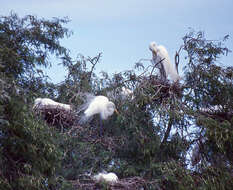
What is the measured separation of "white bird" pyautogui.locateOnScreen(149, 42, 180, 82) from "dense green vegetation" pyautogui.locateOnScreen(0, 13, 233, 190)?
0.52 feet

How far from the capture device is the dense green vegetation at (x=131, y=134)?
12.1 feet

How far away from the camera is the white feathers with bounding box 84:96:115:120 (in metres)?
4.81

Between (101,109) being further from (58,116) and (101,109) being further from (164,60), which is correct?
(164,60)

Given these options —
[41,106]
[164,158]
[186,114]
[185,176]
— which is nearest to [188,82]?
[186,114]

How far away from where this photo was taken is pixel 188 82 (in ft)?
16.8

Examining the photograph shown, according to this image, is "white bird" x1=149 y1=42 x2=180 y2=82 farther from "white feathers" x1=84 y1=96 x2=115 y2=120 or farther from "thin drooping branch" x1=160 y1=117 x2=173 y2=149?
"white feathers" x1=84 y1=96 x2=115 y2=120

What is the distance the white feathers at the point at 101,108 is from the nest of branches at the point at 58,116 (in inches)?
8.6

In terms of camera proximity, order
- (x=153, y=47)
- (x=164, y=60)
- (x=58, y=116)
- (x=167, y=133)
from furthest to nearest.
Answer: (x=153, y=47), (x=164, y=60), (x=167, y=133), (x=58, y=116)

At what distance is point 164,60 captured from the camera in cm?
556

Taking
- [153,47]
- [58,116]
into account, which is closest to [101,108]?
[58,116]

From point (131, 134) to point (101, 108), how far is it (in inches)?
17.5

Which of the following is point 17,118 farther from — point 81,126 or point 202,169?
point 202,169

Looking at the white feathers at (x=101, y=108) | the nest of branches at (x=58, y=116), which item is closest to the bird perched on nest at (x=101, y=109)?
the white feathers at (x=101, y=108)

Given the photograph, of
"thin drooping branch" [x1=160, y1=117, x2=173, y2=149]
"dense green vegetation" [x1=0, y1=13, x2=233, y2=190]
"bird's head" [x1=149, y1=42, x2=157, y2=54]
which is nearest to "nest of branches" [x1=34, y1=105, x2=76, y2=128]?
"dense green vegetation" [x1=0, y1=13, x2=233, y2=190]
